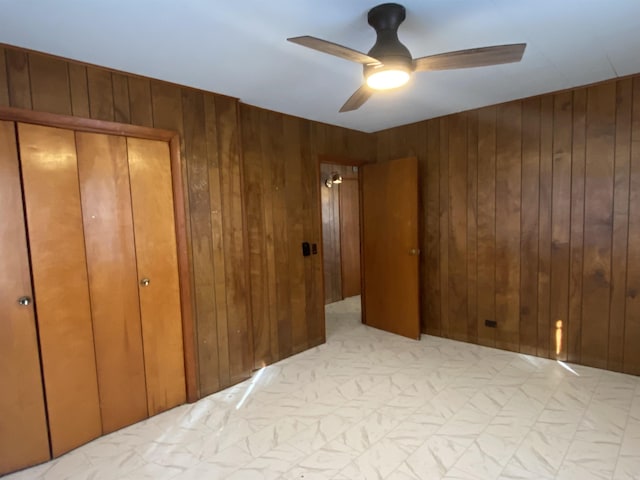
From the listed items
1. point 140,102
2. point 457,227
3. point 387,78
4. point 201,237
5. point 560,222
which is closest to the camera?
point 387,78

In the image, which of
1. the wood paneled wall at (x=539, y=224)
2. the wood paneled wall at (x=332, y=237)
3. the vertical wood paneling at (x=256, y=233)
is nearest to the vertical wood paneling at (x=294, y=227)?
the vertical wood paneling at (x=256, y=233)

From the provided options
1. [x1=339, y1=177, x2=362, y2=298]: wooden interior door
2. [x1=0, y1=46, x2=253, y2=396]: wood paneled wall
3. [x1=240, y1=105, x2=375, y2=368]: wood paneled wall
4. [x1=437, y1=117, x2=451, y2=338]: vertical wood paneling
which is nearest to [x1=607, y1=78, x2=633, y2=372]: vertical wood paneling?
[x1=437, y1=117, x2=451, y2=338]: vertical wood paneling

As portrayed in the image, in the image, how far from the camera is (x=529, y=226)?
3111 mm

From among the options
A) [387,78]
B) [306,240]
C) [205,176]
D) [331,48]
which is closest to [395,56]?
[387,78]

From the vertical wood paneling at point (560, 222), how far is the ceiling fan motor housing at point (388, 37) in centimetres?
200

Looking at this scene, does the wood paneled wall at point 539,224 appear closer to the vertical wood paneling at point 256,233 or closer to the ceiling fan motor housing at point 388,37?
the vertical wood paneling at point 256,233

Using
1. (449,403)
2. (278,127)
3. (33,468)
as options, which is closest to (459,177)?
(278,127)

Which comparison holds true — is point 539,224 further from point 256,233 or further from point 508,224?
point 256,233

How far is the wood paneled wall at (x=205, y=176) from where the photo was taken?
6.90ft

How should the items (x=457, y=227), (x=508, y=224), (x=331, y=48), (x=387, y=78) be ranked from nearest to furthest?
(x=331, y=48) < (x=387, y=78) < (x=508, y=224) < (x=457, y=227)

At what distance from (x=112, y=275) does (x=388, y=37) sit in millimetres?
2165

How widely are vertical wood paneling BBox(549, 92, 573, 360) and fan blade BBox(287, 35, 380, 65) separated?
7.16 feet

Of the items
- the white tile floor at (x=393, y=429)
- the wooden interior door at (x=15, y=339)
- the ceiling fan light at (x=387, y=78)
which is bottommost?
the white tile floor at (x=393, y=429)

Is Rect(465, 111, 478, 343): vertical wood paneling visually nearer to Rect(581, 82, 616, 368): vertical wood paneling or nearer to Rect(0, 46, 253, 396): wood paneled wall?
Rect(581, 82, 616, 368): vertical wood paneling
